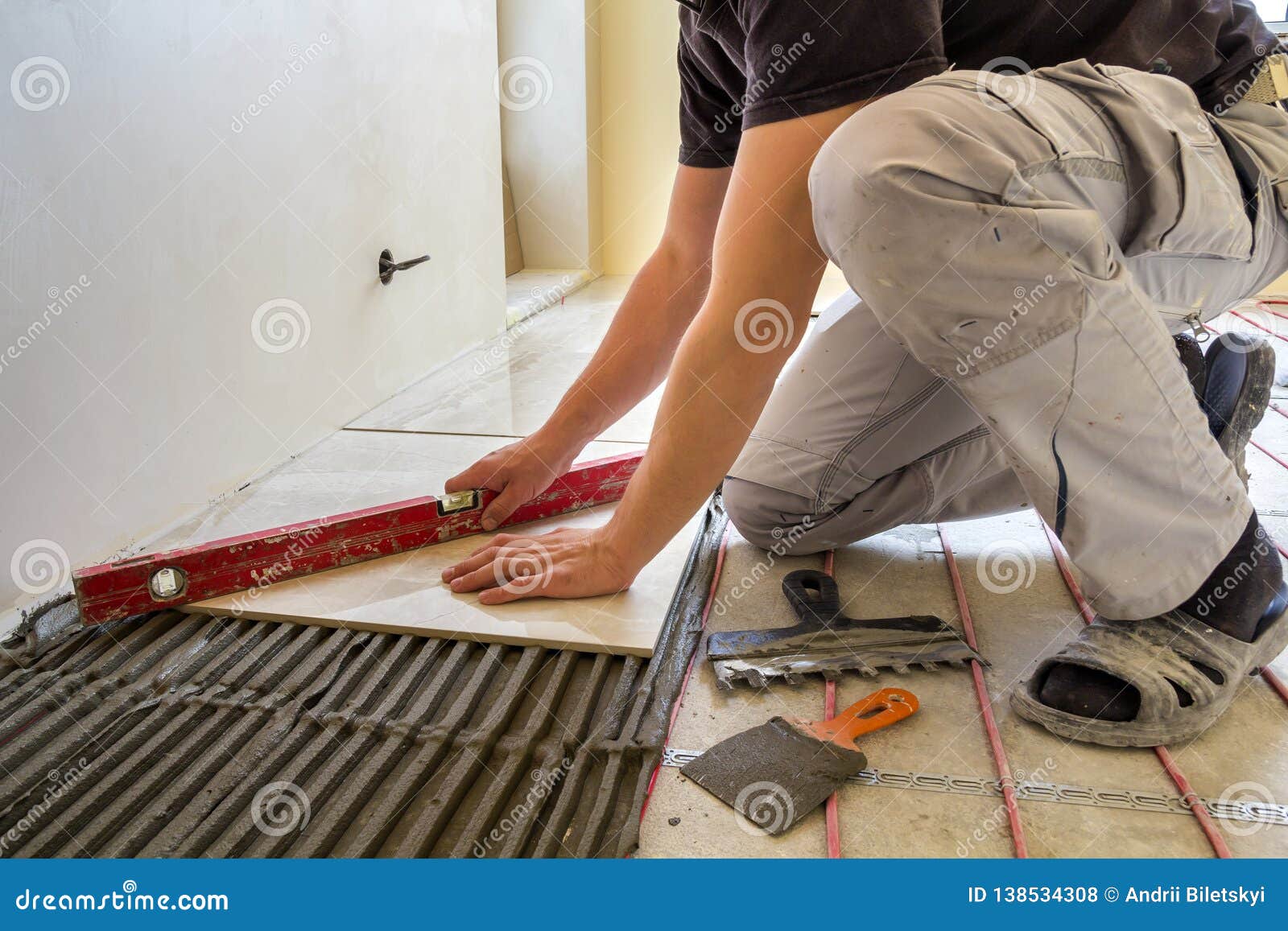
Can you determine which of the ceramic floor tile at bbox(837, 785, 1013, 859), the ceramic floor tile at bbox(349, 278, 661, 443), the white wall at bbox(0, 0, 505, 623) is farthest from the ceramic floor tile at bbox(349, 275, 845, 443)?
the ceramic floor tile at bbox(837, 785, 1013, 859)

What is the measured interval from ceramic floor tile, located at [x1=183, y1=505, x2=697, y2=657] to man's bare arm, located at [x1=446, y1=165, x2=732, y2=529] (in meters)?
0.24

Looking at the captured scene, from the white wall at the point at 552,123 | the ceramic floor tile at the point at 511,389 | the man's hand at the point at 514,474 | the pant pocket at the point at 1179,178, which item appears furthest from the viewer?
the white wall at the point at 552,123

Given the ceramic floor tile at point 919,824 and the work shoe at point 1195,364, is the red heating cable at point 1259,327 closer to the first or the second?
the work shoe at point 1195,364

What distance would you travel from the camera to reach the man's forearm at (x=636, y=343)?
1.79 m

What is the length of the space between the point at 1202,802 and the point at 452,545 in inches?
50.5

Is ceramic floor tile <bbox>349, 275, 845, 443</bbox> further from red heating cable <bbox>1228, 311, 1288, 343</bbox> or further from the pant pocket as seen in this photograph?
red heating cable <bbox>1228, 311, 1288, 343</bbox>

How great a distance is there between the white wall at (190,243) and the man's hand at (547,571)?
27.3 inches

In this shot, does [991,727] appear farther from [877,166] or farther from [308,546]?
[308,546]

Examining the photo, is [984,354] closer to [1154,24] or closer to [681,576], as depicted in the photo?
[1154,24]

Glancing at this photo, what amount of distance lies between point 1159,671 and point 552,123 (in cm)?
466

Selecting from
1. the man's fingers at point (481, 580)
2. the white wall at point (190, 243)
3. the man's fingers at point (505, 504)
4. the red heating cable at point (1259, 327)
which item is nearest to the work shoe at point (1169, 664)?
the man's fingers at point (481, 580)

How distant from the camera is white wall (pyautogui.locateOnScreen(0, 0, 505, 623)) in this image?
5.37 ft

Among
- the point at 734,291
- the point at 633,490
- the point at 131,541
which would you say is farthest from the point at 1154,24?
the point at 131,541

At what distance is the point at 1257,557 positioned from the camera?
1.36 m
